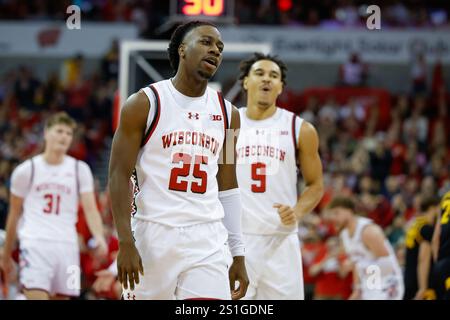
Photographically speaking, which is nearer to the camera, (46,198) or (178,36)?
(178,36)

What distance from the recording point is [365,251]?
10.0 meters

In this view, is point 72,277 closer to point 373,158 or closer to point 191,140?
point 191,140

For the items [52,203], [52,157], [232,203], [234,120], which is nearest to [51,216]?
[52,203]

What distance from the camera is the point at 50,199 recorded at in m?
8.91

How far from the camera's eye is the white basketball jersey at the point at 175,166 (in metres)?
5.31

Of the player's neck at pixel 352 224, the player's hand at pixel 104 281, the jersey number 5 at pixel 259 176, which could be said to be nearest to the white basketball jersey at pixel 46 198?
the player's hand at pixel 104 281

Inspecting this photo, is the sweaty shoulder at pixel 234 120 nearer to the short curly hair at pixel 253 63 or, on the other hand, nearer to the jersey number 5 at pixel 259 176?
the jersey number 5 at pixel 259 176

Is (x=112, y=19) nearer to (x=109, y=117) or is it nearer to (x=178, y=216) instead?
(x=109, y=117)

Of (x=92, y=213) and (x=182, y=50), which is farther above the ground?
(x=182, y=50)

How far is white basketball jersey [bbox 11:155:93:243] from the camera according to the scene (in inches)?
348

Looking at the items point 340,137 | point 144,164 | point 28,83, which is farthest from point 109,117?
point 144,164

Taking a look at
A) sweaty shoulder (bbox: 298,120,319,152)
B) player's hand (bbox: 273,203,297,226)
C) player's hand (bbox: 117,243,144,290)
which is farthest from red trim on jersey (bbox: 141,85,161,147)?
sweaty shoulder (bbox: 298,120,319,152)

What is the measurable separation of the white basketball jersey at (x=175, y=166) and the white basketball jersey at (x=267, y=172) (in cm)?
187

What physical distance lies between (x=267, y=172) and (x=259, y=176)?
8 cm
